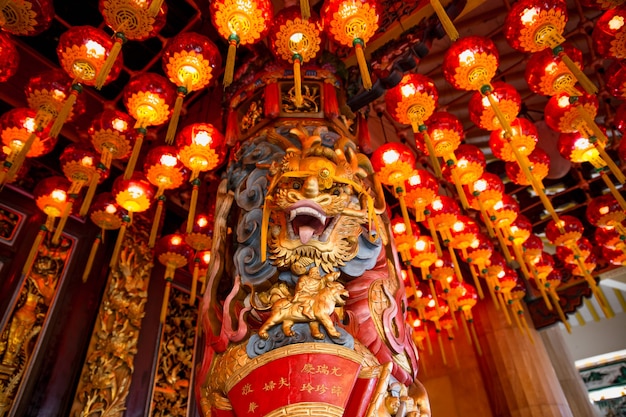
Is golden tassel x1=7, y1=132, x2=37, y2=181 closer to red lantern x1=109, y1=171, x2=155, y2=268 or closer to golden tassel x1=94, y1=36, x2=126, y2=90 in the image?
golden tassel x1=94, y1=36, x2=126, y2=90

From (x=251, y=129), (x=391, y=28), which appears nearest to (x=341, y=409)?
(x=251, y=129)

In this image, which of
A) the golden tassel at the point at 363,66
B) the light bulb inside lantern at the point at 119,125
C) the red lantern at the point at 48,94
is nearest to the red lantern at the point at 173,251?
the light bulb inside lantern at the point at 119,125

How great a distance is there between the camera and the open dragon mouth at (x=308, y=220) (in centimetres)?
223

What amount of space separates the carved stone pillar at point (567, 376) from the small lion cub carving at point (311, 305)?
7.42 m

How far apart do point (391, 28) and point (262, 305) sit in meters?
3.42

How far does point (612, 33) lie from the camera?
320 cm

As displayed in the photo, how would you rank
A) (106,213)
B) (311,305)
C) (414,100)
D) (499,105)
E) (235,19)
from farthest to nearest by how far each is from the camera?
1. (106,213)
2. (499,105)
3. (414,100)
4. (235,19)
5. (311,305)

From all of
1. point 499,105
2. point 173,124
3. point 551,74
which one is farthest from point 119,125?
point 551,74

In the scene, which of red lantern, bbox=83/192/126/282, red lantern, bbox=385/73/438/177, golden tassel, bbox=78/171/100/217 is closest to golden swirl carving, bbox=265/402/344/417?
golden tassel, bbox=78/171/100/217

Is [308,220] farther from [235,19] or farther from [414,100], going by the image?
[414,100]

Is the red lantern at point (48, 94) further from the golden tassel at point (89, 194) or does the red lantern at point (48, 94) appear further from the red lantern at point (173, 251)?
the red lantern at point (173, 251)

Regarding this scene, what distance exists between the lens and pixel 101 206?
426 cm

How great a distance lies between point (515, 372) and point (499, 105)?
17.1 feet

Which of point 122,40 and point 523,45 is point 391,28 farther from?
point 122,40
